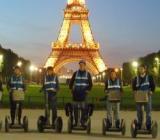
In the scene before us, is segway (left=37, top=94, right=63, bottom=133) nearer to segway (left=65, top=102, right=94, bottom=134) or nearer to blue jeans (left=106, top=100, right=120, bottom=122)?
segway (left=65, top=102, right=94, bottom=134)

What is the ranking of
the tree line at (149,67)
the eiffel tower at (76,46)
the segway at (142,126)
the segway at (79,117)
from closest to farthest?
the segway at (142,126) → the segway at (79,117) → the tree line at (149,67) → the eiffel tower at (76,46)

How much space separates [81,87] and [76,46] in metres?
136

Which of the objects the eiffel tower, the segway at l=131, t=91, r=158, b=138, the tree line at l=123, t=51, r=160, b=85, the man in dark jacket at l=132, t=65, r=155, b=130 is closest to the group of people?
the man in dark jacket at l=132, t=65, r=155, b=130

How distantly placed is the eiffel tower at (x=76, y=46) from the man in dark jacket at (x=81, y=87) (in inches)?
5084

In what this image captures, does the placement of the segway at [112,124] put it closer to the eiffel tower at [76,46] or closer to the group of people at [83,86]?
the group of people at [83,86]

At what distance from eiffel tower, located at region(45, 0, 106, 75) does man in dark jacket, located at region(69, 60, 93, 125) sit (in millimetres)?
129137

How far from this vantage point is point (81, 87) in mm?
24625

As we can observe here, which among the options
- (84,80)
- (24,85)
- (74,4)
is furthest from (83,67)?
(74,4)

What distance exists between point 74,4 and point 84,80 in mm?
130082

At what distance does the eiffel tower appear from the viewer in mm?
155125

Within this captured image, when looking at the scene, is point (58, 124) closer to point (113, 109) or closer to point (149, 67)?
point (113, 109)

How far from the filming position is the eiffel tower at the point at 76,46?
155125mm

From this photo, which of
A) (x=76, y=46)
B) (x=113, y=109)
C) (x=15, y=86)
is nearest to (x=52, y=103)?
(x=15, y=86)

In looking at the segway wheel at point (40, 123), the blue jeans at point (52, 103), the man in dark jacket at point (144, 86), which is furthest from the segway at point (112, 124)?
the segway wheel at point (40, 123)
